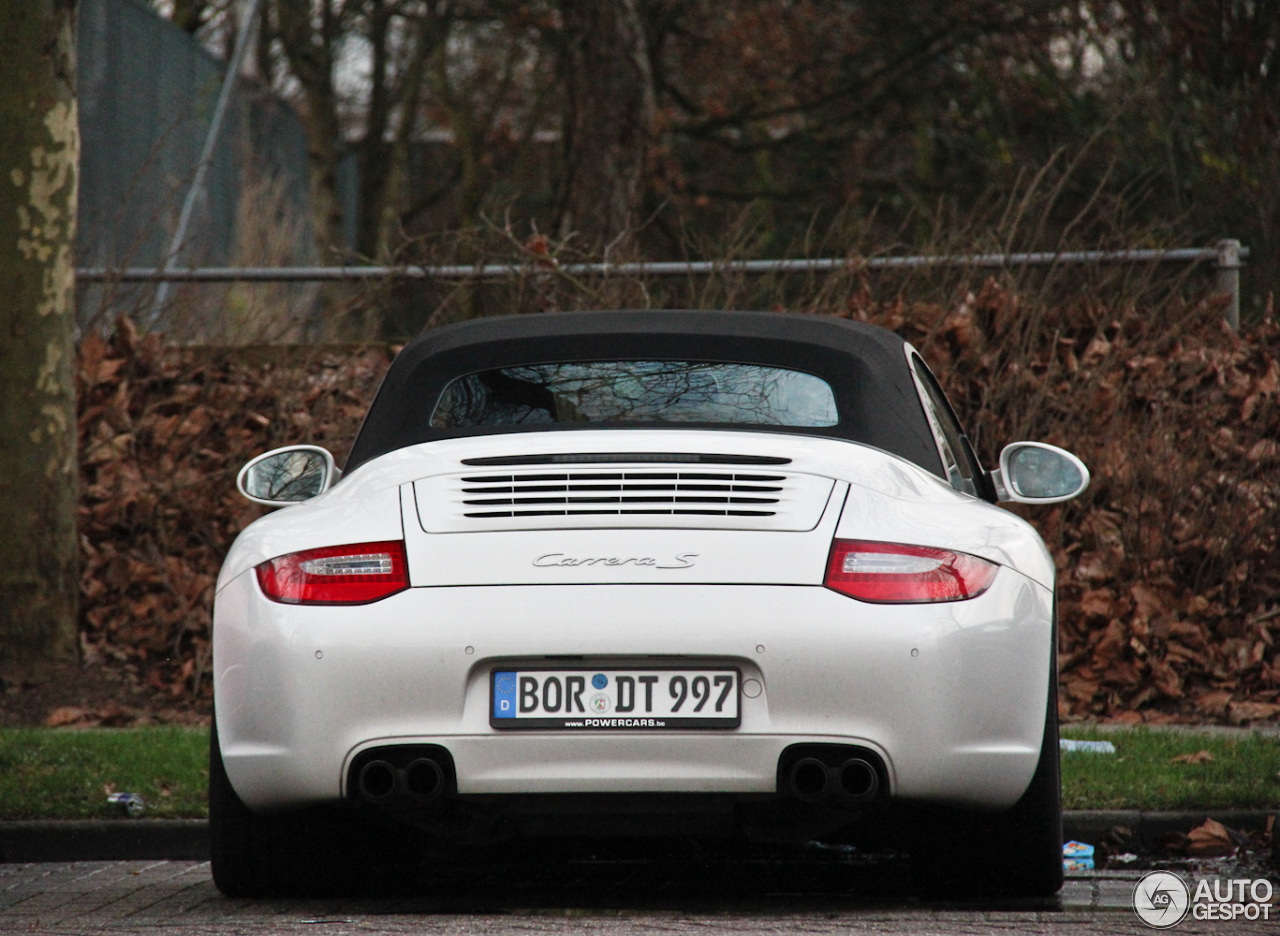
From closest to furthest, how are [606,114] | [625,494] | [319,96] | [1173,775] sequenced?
1. [625,494]
2. [1173,775]
3. [606,114]
4. [319,96]

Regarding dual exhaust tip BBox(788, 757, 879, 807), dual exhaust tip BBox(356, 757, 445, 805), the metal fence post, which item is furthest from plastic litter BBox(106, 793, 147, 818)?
the metal fence post

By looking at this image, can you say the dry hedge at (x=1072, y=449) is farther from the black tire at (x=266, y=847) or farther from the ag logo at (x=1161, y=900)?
the black tire at (x=266, y=847)

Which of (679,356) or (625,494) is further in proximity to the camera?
(679,356)

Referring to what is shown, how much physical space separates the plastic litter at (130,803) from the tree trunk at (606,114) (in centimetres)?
813

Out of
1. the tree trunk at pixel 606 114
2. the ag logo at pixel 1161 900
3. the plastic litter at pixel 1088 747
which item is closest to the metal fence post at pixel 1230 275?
the plastic litter at pixel 1088 747

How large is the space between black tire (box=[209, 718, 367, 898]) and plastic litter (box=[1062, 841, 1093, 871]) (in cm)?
244

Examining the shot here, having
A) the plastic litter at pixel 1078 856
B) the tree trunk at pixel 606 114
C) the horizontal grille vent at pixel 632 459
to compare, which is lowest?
the plastic litter at pixel 1078 856

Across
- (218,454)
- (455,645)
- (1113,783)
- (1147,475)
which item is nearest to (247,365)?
(218,454)

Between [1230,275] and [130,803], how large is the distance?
286 inches

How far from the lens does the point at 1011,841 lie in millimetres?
4523

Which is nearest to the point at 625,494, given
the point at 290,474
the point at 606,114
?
the point at 290,474

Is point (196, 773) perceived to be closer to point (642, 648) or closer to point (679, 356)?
point (679, 356)

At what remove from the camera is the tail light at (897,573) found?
13.3ft

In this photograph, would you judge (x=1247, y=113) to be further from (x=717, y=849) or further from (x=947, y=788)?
(x=947, y=788)
